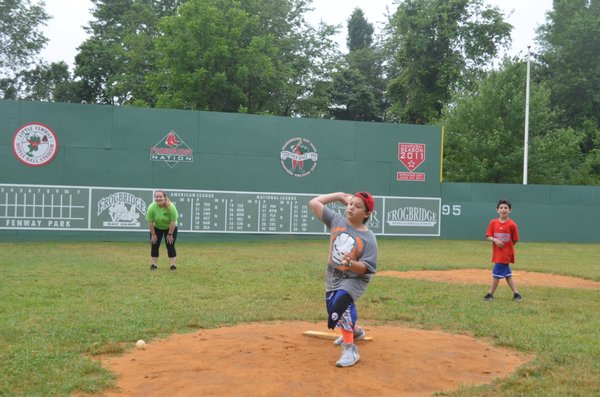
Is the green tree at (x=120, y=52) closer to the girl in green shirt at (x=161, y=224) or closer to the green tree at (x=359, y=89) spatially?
the green tree at (x=359, y=89)

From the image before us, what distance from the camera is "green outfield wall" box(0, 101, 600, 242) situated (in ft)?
69.2

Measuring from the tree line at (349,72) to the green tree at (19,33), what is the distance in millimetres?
80

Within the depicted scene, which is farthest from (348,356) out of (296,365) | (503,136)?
(503,136)

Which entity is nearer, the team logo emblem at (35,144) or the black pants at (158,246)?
the black pants at (158,246)

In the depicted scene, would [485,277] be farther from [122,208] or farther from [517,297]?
[122,208]

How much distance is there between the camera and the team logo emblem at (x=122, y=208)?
846 inches

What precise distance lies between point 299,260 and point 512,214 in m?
12.5

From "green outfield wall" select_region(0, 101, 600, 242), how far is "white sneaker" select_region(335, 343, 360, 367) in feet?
54.8

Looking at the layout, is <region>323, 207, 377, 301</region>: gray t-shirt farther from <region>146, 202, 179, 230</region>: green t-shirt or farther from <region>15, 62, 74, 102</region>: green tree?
<region>15, 62, 74, 102</region>: green tree

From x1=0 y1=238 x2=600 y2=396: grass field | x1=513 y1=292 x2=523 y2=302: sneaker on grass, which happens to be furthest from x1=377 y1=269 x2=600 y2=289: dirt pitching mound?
x1=513 y1=292 x2=523 y2=302: sneaker on grass

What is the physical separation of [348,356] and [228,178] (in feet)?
56.9

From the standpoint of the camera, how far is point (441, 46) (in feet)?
143

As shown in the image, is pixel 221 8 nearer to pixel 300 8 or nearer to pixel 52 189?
pixel 300 8

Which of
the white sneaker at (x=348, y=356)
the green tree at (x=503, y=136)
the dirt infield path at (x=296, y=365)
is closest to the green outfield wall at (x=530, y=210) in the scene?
the green tree at (x=503, y=136)
